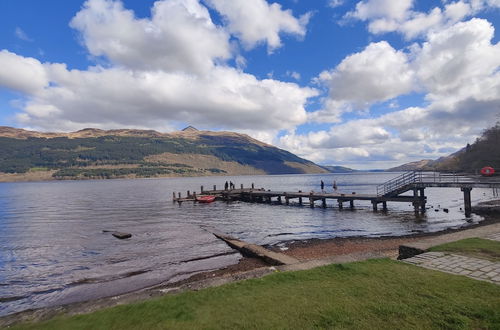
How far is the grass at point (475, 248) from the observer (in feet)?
32.5

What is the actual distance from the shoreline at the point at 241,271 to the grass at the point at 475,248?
2324 mm

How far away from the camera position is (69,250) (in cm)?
2273

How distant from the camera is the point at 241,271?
1474 cm

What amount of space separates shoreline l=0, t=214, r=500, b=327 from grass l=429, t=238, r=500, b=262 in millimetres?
2324

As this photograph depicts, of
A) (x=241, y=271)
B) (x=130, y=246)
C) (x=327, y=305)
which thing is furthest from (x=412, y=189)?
(x=327, y=305)

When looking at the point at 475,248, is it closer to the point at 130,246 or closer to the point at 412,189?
the point at 130,246

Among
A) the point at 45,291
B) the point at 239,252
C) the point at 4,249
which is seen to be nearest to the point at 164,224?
the point at 4,249

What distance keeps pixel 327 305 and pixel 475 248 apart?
26.7ft

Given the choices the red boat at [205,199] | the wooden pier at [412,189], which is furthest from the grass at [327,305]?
the red boat at [205,199]

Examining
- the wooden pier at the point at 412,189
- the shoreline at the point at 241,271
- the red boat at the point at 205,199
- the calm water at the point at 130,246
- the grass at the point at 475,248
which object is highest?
the wooden pier at the point at 412,189

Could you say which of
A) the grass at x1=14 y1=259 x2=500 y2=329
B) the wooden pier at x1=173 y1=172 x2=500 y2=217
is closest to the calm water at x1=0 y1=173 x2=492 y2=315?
the wooden pier at x1=173 y1=172 x2=500 y2=217

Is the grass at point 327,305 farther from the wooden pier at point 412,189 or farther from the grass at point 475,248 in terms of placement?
the wooden pier at point 412,189

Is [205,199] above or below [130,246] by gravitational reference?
above

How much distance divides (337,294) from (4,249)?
A: 29.3 meters
